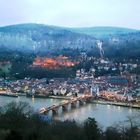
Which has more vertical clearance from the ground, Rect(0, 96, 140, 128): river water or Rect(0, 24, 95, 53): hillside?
Rect(0, 24, 95, 53): hillside

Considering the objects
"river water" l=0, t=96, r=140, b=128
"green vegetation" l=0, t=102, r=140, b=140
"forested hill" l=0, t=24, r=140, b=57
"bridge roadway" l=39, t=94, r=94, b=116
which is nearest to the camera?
"green vegetation" l=0, t=102, r=140, b=140

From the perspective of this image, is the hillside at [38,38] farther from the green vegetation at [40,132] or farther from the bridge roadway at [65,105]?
the green vegetation at [40,132]

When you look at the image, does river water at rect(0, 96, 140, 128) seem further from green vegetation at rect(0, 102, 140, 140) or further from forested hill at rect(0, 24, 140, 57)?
Result: forested hill at rect(0, 24, 140, 57)

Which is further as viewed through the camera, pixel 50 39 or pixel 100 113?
pixel 50 39

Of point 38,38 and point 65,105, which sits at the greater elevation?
point 38,38

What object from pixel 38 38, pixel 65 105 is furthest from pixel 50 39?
pixel 65 105

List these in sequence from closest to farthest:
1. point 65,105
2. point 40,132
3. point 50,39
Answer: point 40,132, point 65,105, point 50,39

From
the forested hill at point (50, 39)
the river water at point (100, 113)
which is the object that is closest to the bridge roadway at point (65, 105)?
the river water at point (100, 113)

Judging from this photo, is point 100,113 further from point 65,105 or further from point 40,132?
point 40,132

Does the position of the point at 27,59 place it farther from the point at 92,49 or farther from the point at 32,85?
the point at 32,85

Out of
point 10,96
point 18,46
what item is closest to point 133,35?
→ point 18,46

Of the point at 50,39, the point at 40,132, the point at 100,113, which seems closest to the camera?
the point at 40,132

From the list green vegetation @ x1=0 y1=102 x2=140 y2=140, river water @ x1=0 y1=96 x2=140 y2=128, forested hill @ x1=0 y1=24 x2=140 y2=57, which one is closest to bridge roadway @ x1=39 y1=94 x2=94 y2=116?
river water @ x1=0 y1=96 x2=140 y2=128
